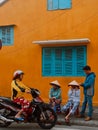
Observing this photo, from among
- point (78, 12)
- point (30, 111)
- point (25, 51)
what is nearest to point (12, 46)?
point (25, 51)

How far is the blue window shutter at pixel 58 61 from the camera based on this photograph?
17.2 metres

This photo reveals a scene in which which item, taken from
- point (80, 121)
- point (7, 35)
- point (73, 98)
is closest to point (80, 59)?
point (7, 35)

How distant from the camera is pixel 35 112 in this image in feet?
38.2

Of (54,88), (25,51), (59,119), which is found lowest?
(59,119)

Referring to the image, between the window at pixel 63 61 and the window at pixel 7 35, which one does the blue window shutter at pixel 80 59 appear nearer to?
the window at pixel 63 61

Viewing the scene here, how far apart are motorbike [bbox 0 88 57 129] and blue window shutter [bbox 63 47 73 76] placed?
18.1ft

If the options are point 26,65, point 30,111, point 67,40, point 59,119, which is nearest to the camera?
point 30,111

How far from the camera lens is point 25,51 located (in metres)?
17.9

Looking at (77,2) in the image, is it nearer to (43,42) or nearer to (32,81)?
(43,42)

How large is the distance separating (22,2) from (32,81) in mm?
3169

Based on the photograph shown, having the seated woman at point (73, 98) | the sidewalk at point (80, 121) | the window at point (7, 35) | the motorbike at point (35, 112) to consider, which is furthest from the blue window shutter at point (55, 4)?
the motorbike at point (35, 112)

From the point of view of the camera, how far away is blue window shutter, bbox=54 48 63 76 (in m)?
17.2

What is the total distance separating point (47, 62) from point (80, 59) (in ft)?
4.50

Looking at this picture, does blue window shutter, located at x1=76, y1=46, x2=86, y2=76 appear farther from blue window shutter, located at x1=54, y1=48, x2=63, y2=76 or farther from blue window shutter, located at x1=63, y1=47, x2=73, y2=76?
blue window shutter, located at x1=54, y1=48, x2=63, y2=76
